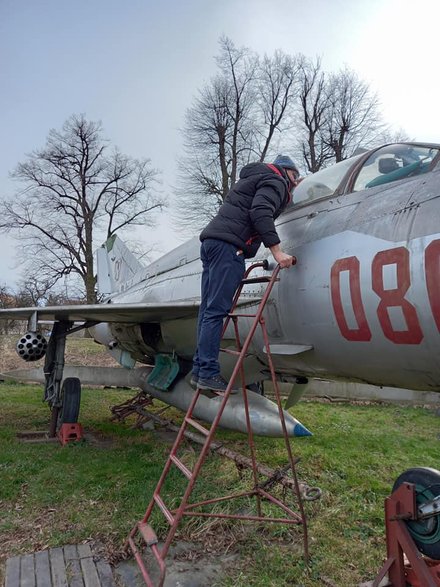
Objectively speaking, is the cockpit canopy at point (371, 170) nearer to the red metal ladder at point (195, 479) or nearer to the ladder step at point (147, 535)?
the red metal ladder at point (195, 479)

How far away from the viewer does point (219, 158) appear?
71.7 ft

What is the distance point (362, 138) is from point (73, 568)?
21.8m

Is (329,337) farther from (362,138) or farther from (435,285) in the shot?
(362,138)

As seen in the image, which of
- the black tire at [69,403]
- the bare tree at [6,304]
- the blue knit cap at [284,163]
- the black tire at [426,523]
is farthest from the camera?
the bare tree at [6,304]

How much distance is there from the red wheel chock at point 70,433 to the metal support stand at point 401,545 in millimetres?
5179

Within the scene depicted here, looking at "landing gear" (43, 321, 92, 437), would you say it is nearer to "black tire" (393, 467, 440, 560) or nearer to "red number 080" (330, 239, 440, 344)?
"red number 080" (330, 239, 440, 344)

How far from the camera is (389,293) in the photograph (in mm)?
2768

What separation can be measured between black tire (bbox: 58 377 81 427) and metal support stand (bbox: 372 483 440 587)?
531cm

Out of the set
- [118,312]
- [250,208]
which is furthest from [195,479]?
[118,312]

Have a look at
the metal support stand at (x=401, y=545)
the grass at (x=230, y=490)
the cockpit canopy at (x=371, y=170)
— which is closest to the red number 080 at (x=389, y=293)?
the cockpit canopy at (x=371, y=170)

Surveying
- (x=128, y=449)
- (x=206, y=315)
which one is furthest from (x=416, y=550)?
(x=128, y=449)

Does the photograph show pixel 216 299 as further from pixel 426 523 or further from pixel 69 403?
pixel 69 403

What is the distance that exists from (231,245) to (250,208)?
33 centimetres

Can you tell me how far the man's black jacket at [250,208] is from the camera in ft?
11.3
